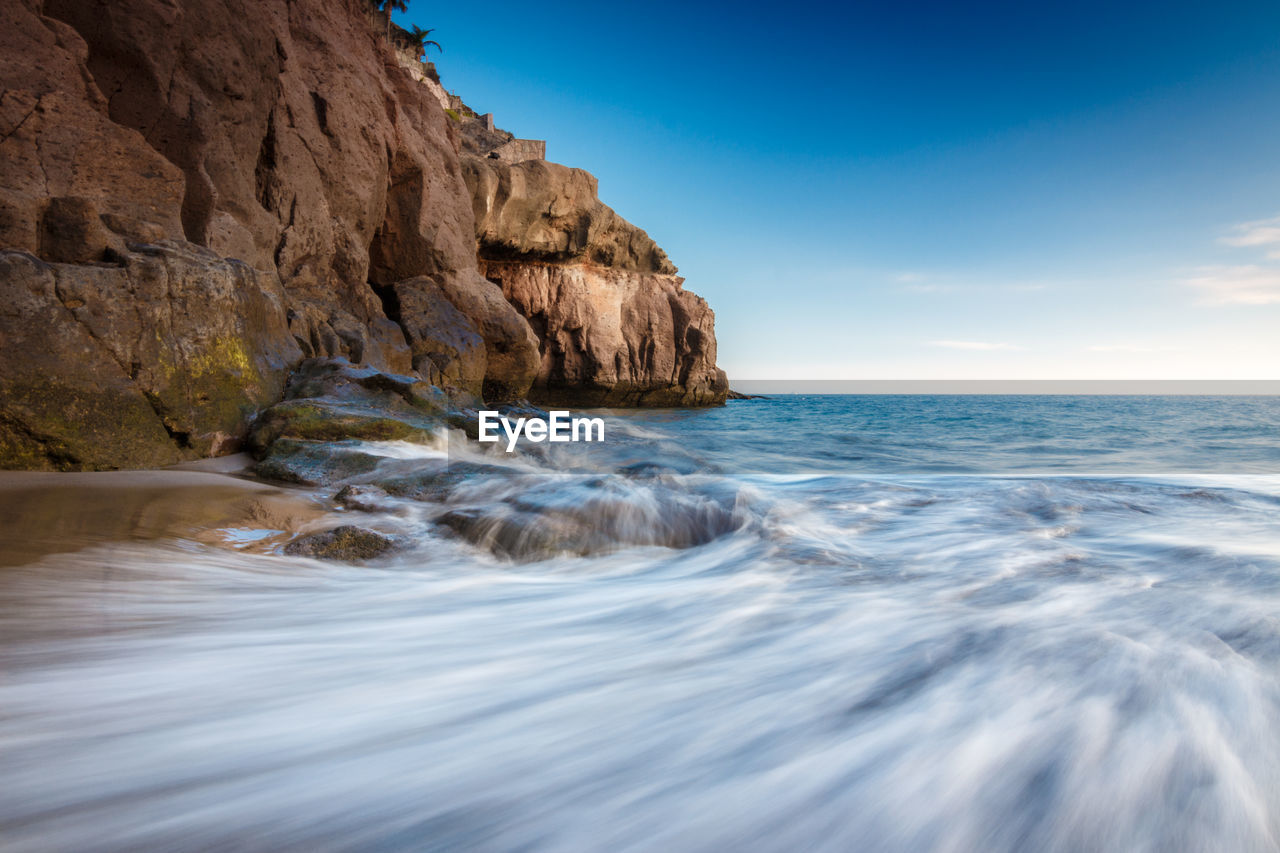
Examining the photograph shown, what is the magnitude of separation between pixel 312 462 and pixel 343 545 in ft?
6.11

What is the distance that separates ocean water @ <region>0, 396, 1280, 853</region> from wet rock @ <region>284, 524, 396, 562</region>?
103 mm

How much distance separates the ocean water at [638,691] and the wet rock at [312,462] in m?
1.01

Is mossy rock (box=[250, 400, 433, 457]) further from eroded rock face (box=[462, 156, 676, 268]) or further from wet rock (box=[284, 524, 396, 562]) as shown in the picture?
eroded rock face (box=[462, 156, 676, 268])

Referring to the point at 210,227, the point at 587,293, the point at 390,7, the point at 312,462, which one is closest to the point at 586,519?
the point at 312,462

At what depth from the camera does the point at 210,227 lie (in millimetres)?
7410

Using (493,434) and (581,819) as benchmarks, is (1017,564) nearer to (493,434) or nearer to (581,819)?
(581,819)

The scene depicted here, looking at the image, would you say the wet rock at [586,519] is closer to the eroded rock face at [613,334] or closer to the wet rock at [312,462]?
the wet rock at [312,462]

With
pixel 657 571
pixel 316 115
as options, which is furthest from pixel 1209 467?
pixel 316 115

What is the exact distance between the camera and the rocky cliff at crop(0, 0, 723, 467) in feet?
14.6

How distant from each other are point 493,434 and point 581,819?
7049 mm

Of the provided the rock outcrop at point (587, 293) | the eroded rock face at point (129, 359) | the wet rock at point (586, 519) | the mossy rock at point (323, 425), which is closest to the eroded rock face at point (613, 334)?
the rock outcrop at point (587, 293)

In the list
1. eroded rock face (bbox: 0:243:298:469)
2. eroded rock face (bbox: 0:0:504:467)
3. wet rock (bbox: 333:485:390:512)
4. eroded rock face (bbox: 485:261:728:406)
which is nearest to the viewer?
eroded rock face (bbox: 0:243:298:469)

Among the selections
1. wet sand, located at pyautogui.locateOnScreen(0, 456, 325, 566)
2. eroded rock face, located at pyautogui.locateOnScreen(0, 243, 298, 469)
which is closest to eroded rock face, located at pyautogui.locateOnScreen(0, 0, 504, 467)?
eroded rock face, located at pyautogui.locateOnScreen(0, 243, 298, 469)

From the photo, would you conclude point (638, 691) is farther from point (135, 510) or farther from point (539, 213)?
point (539, 213)
